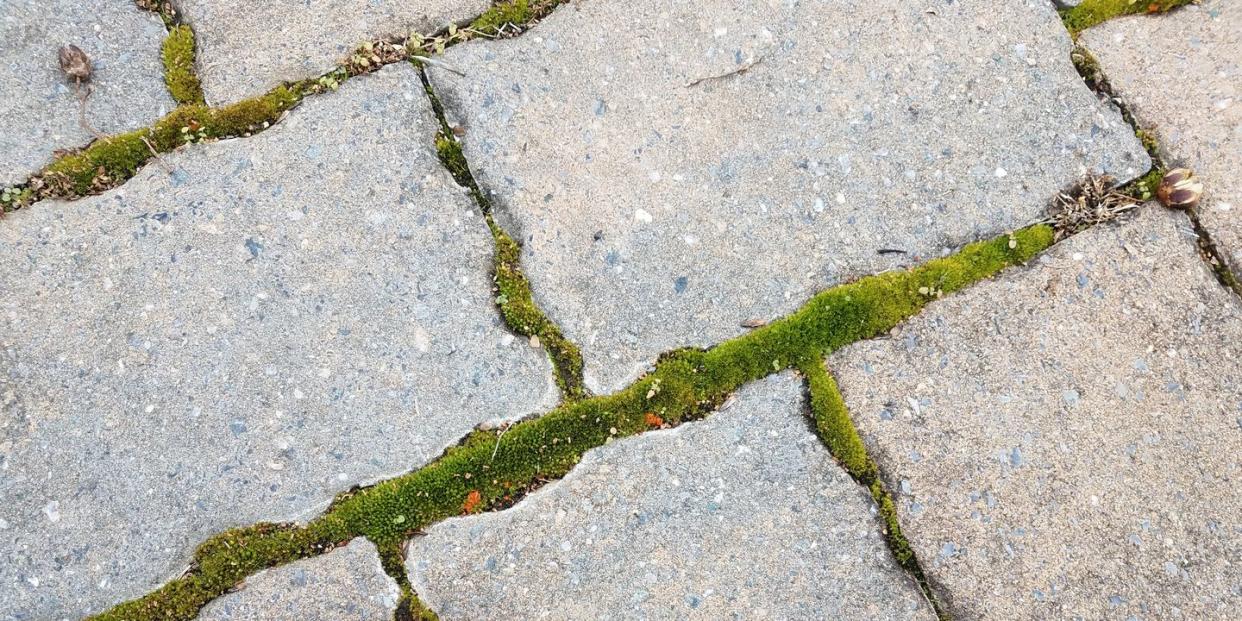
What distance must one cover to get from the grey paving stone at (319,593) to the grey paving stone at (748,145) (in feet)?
2.83

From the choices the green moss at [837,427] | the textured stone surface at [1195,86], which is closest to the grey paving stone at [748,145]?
the textured stone surface at [1195,86]

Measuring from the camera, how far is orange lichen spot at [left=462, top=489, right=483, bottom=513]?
87.6 inches

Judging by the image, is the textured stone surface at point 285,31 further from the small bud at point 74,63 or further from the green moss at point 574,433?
the green moss at point 574,433

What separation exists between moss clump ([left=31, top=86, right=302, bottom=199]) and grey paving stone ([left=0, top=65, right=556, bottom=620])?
0.15 feet

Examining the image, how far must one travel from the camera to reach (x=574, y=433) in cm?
225

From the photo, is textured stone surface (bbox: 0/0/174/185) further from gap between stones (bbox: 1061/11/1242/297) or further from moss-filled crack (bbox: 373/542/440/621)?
gap between stones (bbox: 1061/11/1242/297)

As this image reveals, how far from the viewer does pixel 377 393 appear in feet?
7.43

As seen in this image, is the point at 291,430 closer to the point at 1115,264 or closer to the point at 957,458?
the point at 957,458

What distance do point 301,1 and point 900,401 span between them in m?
2.23

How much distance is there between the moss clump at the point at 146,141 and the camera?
2297mm

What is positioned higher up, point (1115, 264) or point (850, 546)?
point (1115, 264)

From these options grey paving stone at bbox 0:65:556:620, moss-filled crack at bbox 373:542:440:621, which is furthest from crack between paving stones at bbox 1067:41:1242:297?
moss-filled crack at bbox 373:542:440:621

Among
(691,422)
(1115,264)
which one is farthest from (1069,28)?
(691,422)

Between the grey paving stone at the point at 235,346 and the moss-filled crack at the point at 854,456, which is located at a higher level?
the grey paving stone at the point at 235,346
